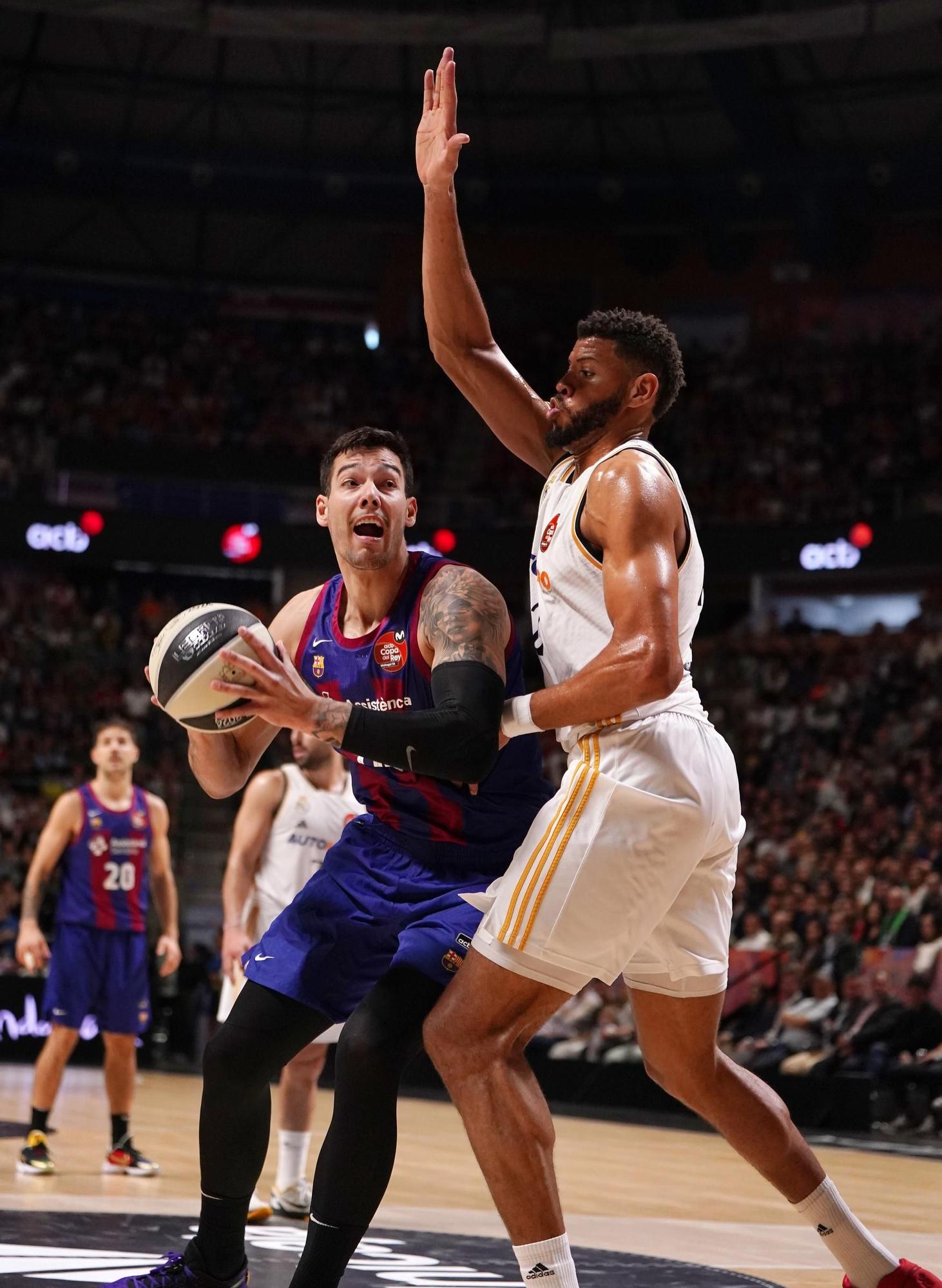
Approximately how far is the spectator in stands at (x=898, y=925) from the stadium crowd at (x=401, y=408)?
893 cm

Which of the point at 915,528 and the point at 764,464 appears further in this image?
the point at 764,464

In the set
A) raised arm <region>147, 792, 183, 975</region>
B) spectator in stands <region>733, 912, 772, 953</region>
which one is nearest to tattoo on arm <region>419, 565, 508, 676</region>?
raised arm <region>147, 792, 183, 975</region>

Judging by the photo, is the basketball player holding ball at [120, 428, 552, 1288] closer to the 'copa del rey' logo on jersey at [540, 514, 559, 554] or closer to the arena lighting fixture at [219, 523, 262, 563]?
the 'copa del rey' logo on jersey at [540, 514, 559, 554]

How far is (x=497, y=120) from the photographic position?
85.9 feet

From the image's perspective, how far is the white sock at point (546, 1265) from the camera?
3.71 metres

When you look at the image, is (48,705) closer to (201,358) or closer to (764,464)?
(201,358)

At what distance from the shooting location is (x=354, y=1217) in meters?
3.98

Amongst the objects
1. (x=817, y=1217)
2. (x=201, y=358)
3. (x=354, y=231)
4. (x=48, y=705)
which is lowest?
(x=817, y=1217)

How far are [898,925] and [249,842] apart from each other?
7063 millimetres

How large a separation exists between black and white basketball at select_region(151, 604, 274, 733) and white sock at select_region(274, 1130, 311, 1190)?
327 cm

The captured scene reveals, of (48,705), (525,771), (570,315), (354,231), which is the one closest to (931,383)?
(570,315)

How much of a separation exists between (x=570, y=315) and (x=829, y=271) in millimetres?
4710

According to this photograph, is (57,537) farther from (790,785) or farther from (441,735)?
(441,735)

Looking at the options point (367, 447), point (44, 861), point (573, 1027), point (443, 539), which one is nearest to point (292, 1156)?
point (44, 861)
